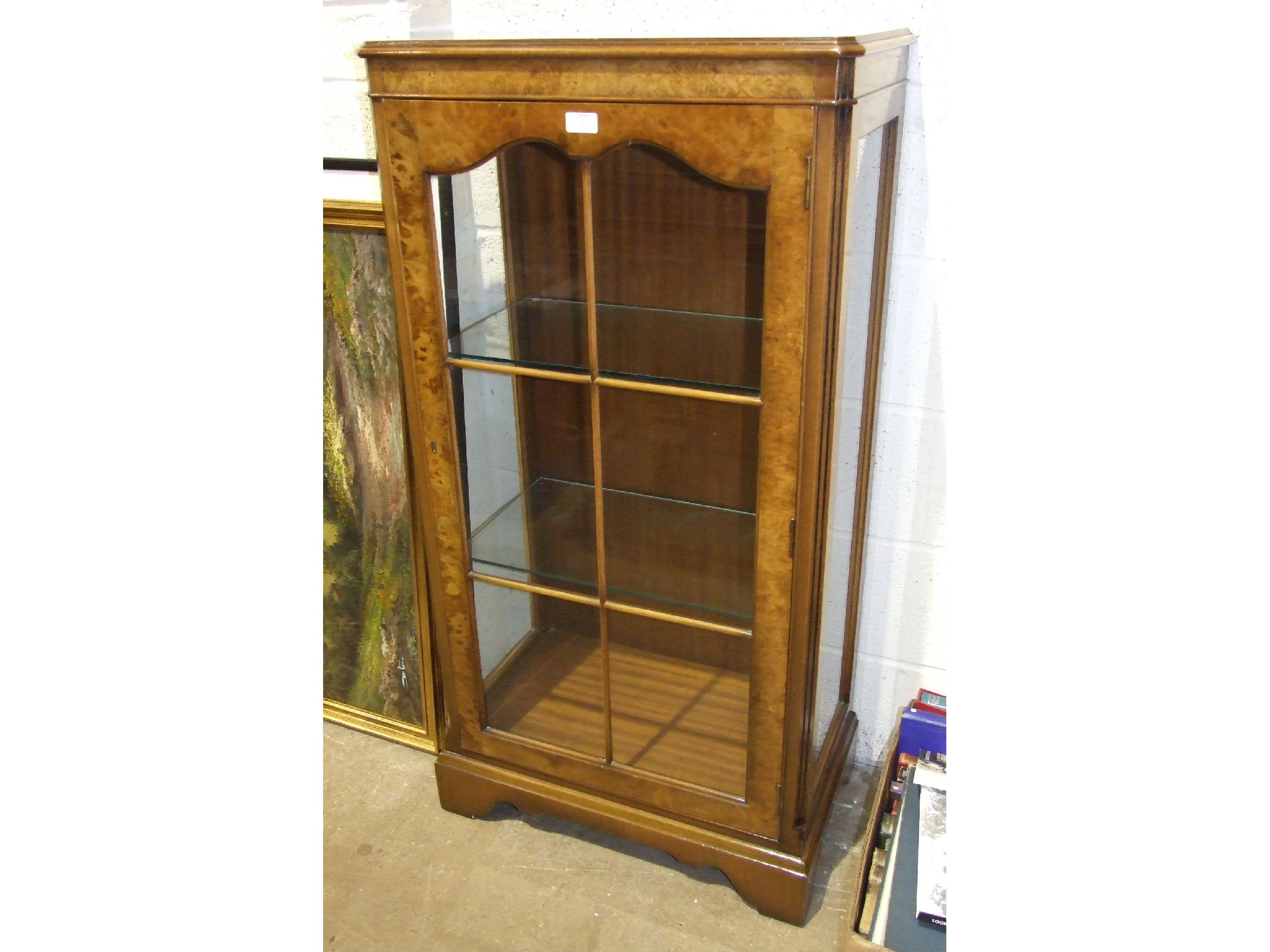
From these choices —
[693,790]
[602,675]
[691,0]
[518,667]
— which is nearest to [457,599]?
[518,667]

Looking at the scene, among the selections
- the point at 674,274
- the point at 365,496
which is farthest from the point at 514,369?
the point at 365,496

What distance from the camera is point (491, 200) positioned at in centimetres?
135

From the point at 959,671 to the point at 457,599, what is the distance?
3.37ft

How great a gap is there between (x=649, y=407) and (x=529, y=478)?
267 millimetres

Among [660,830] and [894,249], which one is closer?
[894,249]

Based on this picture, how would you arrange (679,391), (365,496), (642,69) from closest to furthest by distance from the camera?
(642,69), (679,391), (365,496)

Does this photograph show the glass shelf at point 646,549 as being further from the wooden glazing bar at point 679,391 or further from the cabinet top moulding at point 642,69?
the cabinet top moulding at point 642,69

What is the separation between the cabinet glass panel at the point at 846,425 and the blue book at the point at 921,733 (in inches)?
5.1

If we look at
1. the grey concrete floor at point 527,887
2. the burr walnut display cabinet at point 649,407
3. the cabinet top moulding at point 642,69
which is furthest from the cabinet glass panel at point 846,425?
the grey concrete floor at point 527,887

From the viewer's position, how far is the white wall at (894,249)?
4.56 feet

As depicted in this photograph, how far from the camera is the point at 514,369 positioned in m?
1.39

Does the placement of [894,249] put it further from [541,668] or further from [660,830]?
[660,830]

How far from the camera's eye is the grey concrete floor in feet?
5.02

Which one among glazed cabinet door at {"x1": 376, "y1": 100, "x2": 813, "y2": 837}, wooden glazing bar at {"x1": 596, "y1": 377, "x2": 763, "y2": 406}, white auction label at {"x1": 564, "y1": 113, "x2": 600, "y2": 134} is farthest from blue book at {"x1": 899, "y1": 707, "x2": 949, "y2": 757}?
white auction label at {"x1": 564, "y1": 113, "x2": 600, "y2": 134}
